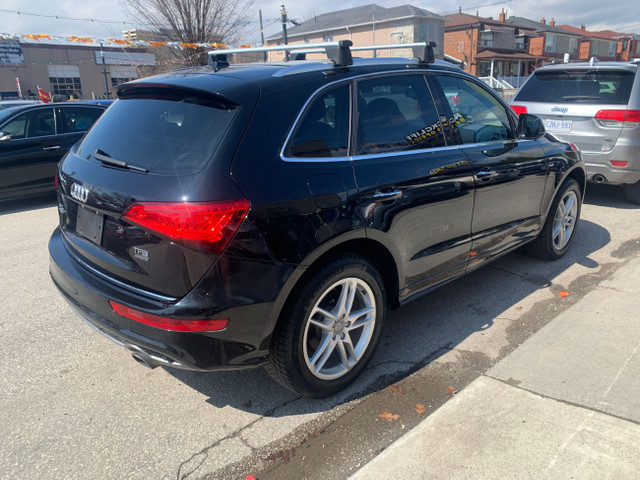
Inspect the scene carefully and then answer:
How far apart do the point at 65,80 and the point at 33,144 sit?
1581 inches

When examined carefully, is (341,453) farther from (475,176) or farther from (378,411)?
(475,176)

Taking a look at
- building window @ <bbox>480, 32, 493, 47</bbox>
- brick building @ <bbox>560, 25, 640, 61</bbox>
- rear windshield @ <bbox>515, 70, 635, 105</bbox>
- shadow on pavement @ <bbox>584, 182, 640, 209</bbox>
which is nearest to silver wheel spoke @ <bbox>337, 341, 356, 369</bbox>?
rear windshield @ <bbox>515, 70, 635, 105</bbox>

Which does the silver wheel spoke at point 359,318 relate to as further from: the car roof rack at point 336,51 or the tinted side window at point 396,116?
the car roof rack at point 336,51

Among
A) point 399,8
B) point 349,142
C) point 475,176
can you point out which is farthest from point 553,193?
point 399,8

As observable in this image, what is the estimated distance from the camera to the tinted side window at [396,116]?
310 centimetres

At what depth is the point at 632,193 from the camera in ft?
24.1

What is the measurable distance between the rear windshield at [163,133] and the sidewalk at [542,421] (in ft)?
5.54

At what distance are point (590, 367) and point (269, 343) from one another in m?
2.02

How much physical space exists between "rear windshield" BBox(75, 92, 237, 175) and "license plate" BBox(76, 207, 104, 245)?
12.8 inches

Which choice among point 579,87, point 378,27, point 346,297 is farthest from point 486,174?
point 378,27

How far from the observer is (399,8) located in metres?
48.1

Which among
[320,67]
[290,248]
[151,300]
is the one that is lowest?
[151,300]

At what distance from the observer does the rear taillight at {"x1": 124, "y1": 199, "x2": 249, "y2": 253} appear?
230cm

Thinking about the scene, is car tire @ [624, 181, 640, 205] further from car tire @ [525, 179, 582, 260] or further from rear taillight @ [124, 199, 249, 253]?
rear taillight @ [124, 199, 249, 253]
